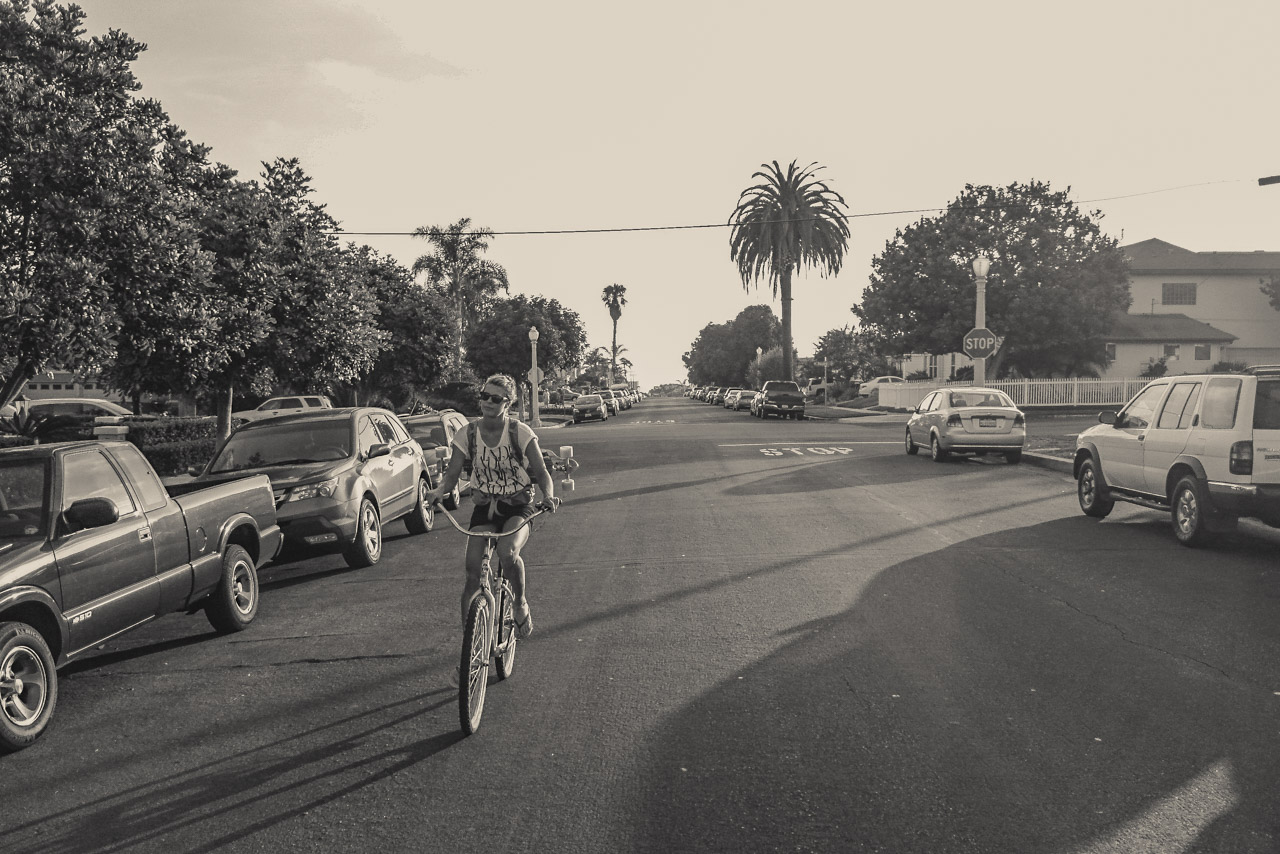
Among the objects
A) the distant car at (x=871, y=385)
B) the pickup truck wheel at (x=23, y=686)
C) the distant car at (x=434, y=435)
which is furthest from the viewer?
the distant car at (x=871, y=385)

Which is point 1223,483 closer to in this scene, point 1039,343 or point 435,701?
point 435,701

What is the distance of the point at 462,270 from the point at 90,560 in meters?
53.6

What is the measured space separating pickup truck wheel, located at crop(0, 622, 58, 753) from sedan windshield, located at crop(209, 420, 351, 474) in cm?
566

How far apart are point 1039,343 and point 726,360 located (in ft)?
249

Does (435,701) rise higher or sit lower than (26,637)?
lower

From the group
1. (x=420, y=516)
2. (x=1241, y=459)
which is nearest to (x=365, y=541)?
(x=420, y=516)

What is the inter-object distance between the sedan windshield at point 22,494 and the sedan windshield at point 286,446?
4.67 meters

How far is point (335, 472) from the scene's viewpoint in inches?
425

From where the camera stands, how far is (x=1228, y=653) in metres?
6.66

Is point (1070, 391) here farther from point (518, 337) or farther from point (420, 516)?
point (420, 516)

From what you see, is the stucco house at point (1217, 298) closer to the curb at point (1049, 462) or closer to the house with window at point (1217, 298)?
the house with window at point (1217, 298)

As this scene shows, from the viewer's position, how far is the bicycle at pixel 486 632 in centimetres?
524

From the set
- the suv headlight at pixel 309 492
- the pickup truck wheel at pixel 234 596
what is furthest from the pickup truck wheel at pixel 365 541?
the pickup truck wheel at pixel 234 596

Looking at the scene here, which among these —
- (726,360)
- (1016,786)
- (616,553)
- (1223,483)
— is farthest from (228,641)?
(726,360)
